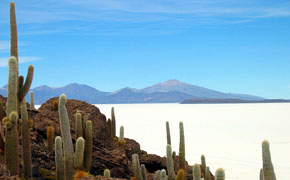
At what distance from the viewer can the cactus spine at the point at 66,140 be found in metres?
7.61

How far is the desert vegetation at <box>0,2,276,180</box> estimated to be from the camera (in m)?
7.61

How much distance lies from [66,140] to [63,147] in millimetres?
307

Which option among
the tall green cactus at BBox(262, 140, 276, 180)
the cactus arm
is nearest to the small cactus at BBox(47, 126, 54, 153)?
the cactus arm

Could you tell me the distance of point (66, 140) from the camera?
7656 millimetres

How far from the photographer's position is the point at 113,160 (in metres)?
10.3

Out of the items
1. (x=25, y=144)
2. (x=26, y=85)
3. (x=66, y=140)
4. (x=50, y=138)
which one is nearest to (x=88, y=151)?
(x=50, y=138)

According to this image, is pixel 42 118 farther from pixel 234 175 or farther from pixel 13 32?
pixel 234 175

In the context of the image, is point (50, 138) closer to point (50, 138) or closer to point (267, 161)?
point (50, 138)

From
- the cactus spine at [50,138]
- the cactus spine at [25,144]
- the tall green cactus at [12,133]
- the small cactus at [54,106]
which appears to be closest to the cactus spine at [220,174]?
the tall green cactus at [12,133]

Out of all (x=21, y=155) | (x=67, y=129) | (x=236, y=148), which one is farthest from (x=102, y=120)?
(x=236, y=148)

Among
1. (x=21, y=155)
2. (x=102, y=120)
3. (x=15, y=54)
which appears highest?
(x=15, y=54)

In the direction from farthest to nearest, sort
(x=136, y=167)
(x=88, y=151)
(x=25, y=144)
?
(x=88, y=151) < (x=136, y=167) < (x=25, y=144)

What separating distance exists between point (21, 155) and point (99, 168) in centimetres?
203

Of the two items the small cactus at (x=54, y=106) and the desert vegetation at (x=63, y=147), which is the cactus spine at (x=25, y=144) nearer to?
the desert vegetation at (x=63, y=147)
